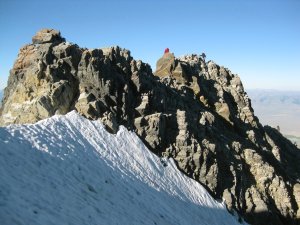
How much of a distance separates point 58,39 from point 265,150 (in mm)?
32654

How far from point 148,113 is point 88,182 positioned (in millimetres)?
15531

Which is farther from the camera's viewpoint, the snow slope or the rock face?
the rock face

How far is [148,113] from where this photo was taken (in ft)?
121

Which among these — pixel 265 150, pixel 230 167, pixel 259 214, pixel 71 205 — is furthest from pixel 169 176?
pixel 265 150

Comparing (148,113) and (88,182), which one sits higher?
(148,113)

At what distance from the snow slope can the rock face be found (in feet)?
7.01

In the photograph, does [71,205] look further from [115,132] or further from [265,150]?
[265,150]

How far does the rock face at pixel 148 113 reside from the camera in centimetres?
3250

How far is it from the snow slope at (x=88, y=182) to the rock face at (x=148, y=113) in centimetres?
214

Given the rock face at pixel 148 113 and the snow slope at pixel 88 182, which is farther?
the rock face at pixel 148 113

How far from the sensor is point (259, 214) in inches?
1405

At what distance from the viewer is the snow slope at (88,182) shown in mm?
17047

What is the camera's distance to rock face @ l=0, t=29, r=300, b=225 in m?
32.5

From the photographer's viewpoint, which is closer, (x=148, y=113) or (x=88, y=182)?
(x=88, y=182)
